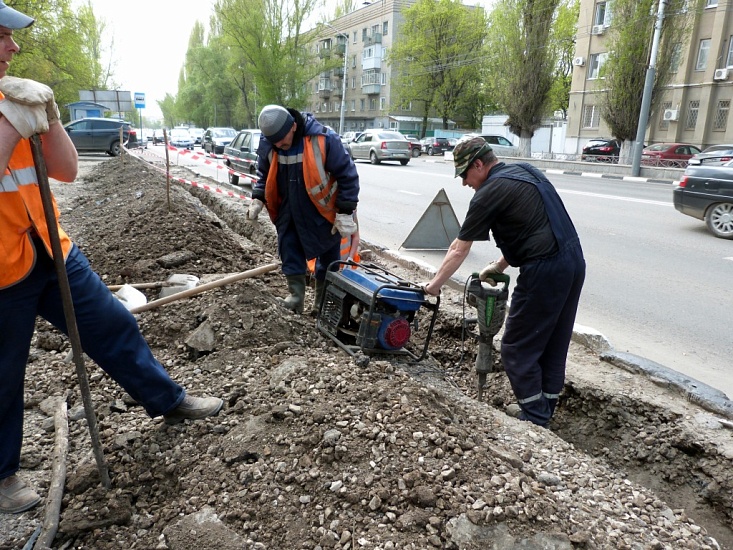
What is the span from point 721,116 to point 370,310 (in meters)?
33.8

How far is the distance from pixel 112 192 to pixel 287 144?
9.00 meters

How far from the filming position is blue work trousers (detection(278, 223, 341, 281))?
179 inches

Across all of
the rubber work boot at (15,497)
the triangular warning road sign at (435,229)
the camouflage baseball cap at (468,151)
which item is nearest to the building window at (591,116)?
the triangular warning road sign at (435,229)

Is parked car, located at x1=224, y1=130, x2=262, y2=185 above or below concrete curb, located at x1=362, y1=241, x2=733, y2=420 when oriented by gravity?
above

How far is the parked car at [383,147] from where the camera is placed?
953 inches

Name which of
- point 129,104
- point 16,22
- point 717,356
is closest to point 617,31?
point 129,104

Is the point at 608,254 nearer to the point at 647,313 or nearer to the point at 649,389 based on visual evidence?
the point at 647,313

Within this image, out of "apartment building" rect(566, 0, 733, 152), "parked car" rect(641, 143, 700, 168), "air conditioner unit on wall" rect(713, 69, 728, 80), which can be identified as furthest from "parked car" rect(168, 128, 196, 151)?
"air conditioner unit on wall" rect(713, 69, 728, 80)

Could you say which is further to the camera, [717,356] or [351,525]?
[717,356]

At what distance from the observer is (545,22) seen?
2872 cm

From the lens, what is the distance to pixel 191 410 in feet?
9.20

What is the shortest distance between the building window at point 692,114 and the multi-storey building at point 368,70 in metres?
26.6

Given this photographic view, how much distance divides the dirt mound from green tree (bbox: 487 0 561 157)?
28.6 metres

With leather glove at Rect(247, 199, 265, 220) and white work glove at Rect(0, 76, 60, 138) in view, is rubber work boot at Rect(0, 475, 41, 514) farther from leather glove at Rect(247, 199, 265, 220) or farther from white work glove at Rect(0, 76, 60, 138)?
leather glove at Rect(247, 199, 265, 220)
